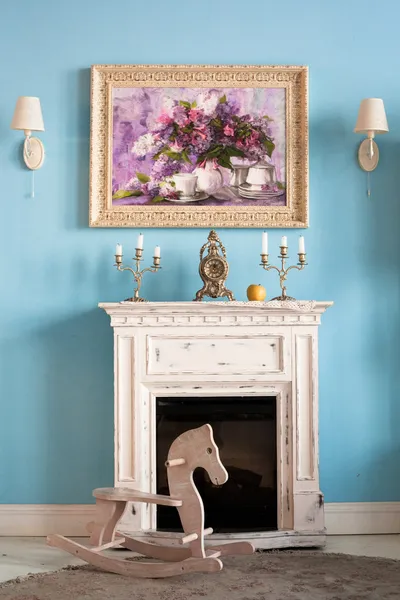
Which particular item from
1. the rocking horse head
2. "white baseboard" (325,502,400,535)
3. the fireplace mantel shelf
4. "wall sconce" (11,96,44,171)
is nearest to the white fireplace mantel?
the fireplace mantel shelf

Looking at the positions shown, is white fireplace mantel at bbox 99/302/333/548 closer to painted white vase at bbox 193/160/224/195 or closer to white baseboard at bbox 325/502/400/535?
white baseboard at bbox 325/502/400/535

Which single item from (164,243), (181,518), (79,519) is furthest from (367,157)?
(79,519)

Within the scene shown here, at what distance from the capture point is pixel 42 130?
429 cm

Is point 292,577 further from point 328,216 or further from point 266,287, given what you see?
point 328,216

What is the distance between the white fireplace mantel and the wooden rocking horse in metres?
0.46

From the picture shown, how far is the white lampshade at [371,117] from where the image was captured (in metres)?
4.23

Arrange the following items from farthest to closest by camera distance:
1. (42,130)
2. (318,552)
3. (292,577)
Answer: (42,130) → (318,552) → (292,577)

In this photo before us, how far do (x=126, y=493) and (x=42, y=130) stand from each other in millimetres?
1953

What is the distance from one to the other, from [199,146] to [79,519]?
2078mm

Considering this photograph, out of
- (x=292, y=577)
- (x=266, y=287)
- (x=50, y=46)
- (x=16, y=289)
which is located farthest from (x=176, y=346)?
(x=50, y=46)

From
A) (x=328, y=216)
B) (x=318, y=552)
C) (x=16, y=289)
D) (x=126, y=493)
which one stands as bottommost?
(x=318, y=552)

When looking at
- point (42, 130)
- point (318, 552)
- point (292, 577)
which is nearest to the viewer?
point (292, 577)

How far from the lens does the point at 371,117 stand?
4.23m

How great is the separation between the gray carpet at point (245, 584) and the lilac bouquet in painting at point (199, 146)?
6.16 feet
